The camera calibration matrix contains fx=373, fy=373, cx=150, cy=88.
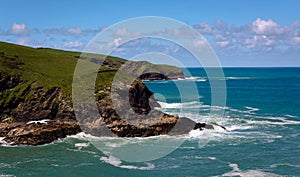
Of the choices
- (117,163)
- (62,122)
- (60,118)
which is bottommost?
(117,163)

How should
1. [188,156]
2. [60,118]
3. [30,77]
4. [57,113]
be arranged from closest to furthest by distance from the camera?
[188,156]
[60,118]
[57,113]
[30,77]

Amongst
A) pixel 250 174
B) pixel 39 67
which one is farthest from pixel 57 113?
pixel 250 174

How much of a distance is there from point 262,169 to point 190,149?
13983mm

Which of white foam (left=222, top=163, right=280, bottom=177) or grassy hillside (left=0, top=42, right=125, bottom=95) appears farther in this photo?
grassy hillside (left=0, top=42, right=125, bottom=95)

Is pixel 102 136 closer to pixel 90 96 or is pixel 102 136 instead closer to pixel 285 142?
pixel 90 96

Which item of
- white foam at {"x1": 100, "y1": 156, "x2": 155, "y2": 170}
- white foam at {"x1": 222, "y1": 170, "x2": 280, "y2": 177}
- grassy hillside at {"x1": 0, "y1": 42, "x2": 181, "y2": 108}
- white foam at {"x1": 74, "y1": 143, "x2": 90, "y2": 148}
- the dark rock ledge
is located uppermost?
grassy hillside at {"x1": 0, "y1": 42, "x2": 181, "y2": 108}

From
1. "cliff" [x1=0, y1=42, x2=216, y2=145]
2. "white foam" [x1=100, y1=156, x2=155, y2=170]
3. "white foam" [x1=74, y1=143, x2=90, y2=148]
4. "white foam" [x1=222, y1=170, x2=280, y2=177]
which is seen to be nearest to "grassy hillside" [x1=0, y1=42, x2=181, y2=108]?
"cliff" [x1=0, y1=42, x2=216, y2=145]

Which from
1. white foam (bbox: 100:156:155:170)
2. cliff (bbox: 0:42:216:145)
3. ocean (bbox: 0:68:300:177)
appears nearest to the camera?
ocean (bbox: 0:68:300:177)

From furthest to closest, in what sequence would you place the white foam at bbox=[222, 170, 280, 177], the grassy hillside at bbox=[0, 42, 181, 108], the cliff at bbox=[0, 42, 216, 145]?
the grassy hillside at bbox=[0, 42, 181, 108], the cliff at bbox=[0, 42, 216, 145], the white foam at bbox=[222, 170, 280, 177]

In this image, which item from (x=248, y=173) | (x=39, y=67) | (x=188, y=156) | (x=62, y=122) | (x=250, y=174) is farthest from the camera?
(x=39, y=67)

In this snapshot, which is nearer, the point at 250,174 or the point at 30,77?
the point at 250,174

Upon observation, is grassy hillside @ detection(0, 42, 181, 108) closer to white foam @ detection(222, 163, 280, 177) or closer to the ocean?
the ocean

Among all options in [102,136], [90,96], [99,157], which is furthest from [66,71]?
[99,157]

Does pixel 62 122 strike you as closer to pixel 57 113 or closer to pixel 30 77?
pixel 57 113
